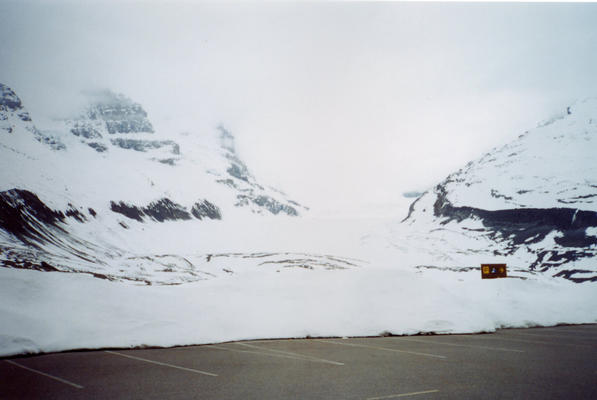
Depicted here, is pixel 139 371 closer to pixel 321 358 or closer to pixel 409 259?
pixel 321 358

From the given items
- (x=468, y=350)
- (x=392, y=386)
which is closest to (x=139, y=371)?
(x=392, y=386)

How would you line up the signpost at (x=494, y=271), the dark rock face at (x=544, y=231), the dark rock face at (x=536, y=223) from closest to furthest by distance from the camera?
1. the signpost at (x=494, y=271)
2. the dark rock face at (x=544, y=231)
3. the dark rock face at (x=536, y=223)

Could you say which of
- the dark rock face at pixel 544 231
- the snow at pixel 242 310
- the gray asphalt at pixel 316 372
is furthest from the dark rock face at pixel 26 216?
the dark rock face at pixel 544 231

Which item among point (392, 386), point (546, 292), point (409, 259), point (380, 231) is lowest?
point (392, 386)

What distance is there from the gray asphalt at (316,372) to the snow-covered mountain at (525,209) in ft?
317

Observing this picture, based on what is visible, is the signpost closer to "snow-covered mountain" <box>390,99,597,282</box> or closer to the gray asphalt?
the gray asphalt

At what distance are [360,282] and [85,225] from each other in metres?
159

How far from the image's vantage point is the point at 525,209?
14025 cm

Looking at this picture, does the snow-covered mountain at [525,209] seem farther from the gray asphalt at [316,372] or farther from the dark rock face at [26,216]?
the dark rock face at [26,216]

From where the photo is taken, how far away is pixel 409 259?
116625mm

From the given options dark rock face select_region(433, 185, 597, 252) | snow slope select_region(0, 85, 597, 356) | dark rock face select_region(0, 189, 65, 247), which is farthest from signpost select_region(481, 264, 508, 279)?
dark rock face select_region(0, 189, 65, 247)

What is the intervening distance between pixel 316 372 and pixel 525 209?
Result: 152707 mm

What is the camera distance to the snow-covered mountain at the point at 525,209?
11256cm

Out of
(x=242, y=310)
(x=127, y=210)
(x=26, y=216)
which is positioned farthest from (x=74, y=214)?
(x=242, y=310)
